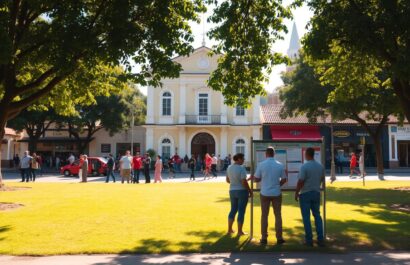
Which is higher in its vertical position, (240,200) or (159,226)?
(240,200)

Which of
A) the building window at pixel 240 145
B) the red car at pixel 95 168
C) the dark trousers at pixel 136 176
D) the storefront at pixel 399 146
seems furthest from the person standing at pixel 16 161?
the storefront at pixel 399 146

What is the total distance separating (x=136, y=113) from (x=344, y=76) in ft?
111

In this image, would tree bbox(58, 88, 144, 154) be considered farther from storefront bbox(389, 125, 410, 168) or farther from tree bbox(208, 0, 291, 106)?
tree bbox(208, 0, 291, 106)

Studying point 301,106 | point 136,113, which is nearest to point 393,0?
point 301,106

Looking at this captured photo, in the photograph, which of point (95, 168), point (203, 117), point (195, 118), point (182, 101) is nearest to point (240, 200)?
point (95, 168)

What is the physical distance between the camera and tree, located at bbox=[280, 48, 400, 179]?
17.5 meters

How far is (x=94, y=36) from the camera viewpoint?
12.6 metres

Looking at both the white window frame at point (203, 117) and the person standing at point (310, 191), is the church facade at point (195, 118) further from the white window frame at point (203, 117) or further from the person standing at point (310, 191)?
the person standing at point (310, 191)

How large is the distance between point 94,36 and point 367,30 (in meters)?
7.70

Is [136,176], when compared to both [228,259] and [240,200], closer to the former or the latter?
[240,200]

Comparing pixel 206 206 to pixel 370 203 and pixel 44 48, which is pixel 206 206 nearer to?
pixel 370 203

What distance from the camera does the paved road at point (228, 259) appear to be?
24.0 feet

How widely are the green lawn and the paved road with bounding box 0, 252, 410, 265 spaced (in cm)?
35

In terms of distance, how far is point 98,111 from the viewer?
44.7 metres
